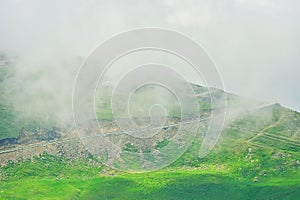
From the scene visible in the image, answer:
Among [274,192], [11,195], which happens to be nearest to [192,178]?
[274,192]

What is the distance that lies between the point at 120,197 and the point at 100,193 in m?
8.22

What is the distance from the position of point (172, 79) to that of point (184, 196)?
7911 centimetres

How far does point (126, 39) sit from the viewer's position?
81.9 meters

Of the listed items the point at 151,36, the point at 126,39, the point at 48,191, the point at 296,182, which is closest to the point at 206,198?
the point at 296,182

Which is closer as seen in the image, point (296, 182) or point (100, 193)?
point (100, 193)

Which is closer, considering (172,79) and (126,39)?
(126,39)

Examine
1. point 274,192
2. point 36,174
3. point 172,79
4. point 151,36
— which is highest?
point 151,36

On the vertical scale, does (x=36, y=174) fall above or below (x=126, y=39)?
below

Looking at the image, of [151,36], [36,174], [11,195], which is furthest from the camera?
[36,174]

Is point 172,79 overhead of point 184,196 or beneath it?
overhead

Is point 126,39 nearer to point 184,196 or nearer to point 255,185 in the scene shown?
point 184,196

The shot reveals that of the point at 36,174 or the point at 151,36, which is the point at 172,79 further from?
the point at 36,174

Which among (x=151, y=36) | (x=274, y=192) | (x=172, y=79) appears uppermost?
(x=151, y=36)

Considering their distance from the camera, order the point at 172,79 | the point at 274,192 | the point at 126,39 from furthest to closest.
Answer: the point at 274,192 → the point at 172,79 → the point at 126,39
